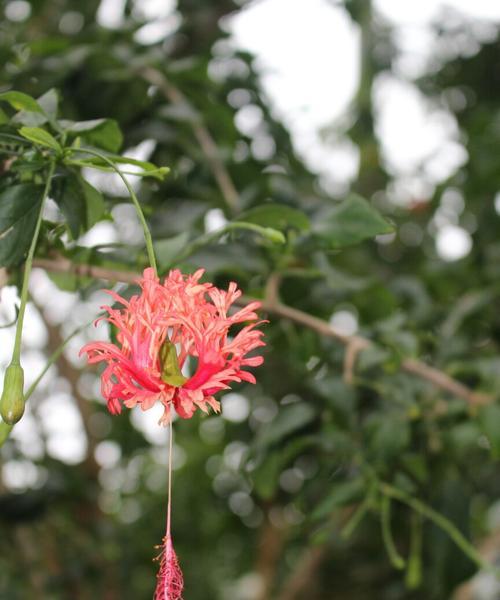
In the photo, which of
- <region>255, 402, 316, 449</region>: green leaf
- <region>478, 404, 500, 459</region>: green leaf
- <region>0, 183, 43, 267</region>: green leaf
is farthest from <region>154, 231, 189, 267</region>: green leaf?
<region>478, 404, 500, 459</region>: green leaf

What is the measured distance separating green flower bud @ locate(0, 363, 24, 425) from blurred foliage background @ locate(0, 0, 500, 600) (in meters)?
0.25

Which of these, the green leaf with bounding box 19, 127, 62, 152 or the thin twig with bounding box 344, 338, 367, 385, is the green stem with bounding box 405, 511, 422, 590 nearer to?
the thin twig with bounding box 344, 338, 367, 385

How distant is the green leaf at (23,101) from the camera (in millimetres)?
722

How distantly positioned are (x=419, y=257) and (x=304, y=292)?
0.98m

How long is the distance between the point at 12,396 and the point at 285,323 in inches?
28.1

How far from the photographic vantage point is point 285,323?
1284 mm

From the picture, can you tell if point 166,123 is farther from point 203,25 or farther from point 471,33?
point 471,33

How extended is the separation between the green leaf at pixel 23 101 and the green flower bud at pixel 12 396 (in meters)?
0.26

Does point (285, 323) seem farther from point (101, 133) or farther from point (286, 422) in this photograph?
point (101, 133)

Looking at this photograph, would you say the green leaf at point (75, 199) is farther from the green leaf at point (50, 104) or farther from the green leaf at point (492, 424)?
the green leaf at point (492, 424)

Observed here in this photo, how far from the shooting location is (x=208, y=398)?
651 millimetres

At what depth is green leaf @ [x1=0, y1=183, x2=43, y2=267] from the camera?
0.75 metres

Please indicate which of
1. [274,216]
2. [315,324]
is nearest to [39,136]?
[274,216]

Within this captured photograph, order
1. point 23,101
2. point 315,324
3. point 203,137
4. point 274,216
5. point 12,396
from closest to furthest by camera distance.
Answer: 1. point 12,396
2. point 23,101
3. point 274,216
4. point 315,324
5. point 203,137
